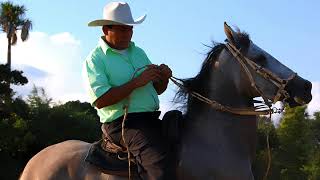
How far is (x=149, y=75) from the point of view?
23.7ft

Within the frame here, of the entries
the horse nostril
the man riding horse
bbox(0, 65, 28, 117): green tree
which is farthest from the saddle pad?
bbox(0, 65, 28, 117): green tree

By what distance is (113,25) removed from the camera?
24.9 ft

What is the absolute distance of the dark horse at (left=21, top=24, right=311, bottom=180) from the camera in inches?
272

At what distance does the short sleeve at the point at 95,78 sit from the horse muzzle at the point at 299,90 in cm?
194

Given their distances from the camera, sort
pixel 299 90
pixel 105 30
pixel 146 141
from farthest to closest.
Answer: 1. pixel 105 30
2. pixel 146 141
3. pixel 299 90

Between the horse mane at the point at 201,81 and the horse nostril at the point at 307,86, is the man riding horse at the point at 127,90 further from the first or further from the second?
the horse nostril at the point at 307,86

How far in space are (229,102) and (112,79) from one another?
4.34 ft

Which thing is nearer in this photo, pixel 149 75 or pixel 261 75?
pixel 261 75

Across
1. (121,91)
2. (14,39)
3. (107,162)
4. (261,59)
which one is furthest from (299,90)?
(14,39)

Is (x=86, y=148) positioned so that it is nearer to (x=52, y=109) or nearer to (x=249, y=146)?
(x=249, y=146)

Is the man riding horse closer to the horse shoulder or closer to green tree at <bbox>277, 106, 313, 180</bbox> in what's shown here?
the horse shoulder

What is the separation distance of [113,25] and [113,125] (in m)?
1.15

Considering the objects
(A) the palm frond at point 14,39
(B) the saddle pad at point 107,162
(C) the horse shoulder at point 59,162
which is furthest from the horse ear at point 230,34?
(A) the palm frond at point 14,39

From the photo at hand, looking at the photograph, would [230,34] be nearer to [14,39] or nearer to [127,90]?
[127,90]
